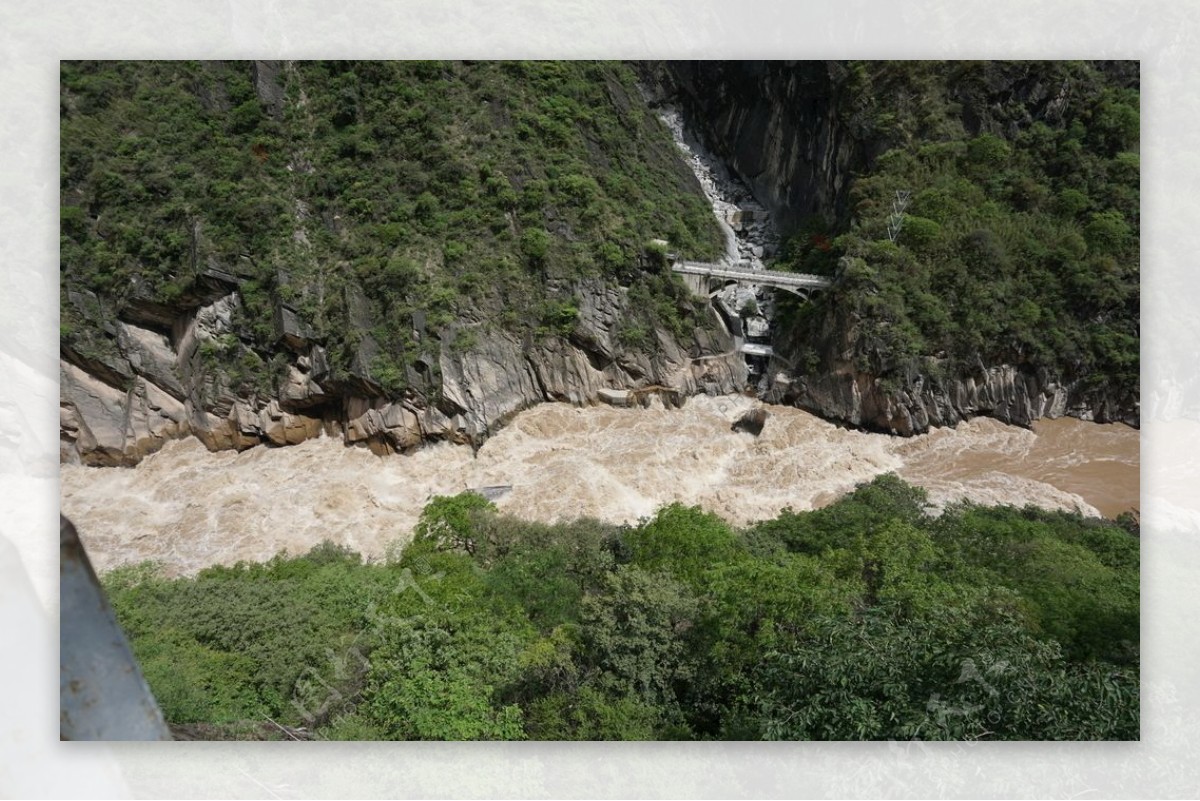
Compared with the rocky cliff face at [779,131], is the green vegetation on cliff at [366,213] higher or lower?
lower

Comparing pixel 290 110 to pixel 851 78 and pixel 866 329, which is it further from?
pixel 866 329

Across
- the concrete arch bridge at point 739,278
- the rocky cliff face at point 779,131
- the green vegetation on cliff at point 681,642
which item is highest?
the rocky cliff face at point 779,131

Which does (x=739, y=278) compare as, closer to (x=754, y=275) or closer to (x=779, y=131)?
(x=754, y=275)

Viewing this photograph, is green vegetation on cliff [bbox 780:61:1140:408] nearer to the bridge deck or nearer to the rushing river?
the bridge deck

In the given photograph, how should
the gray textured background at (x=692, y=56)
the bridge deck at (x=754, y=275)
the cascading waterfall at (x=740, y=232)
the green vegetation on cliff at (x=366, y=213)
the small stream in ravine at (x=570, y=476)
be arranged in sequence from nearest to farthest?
the gray textured background at (x=692, y=56) < the small stream in ravine at (x=570, y=476) < the green vegetation on cliff at (x=366, y=213) < the bridge deck at (x=754, y=275) < the cascading waterfall at (x=740, y=232)

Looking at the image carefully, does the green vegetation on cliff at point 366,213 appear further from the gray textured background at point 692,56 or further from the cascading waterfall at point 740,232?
the gray textured background at point 692,56

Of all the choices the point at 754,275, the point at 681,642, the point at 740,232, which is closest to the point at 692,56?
the point at 681,642

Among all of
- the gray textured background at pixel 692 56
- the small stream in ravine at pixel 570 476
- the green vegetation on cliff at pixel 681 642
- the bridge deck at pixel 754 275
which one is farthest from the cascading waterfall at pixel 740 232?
the gray textured background at pixel 692 56
